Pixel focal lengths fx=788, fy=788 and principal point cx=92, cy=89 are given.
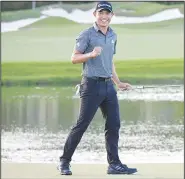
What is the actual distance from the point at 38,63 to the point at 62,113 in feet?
10.3

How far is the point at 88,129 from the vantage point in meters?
6.68

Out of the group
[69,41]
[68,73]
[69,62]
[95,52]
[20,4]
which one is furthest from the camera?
[69,41]

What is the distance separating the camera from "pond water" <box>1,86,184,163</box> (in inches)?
208

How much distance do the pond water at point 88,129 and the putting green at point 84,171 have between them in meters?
0.45

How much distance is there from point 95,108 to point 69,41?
23.2 ft

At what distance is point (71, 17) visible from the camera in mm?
10695

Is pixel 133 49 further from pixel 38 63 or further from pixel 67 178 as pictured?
pixel 67 178

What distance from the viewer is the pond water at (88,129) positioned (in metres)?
5.27

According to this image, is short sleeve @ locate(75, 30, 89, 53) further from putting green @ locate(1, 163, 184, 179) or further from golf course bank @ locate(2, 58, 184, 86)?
golf course bank @ locate(2, 58, 184, 86)

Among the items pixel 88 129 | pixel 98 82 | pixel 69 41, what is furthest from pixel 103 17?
pixel 69 41

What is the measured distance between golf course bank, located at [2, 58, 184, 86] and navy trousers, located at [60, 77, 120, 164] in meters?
5.97

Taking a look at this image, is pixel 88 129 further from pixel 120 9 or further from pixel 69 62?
pixel 120 9

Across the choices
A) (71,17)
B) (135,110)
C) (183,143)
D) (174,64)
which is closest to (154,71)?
(174,64)

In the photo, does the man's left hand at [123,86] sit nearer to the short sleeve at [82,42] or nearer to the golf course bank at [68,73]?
the short sleeve at [82,42]
